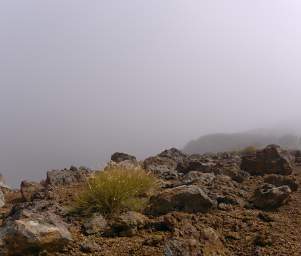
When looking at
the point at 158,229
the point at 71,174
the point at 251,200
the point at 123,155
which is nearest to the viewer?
the point at 158,229

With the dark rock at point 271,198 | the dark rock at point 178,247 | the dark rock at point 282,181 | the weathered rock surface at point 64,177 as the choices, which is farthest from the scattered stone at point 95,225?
the weathered rock surface at point 64,177

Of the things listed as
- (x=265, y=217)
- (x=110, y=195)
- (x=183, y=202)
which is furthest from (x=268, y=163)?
(x=110, y=195)

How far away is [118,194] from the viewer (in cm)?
912

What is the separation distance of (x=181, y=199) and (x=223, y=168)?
3.64m

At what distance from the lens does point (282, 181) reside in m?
10.9

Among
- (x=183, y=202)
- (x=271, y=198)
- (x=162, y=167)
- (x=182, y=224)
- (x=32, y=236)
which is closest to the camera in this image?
(x=32, y=236)

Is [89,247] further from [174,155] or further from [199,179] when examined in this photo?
[174,155]

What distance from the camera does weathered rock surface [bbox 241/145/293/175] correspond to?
41.1ft

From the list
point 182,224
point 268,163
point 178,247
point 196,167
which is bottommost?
point 178,247

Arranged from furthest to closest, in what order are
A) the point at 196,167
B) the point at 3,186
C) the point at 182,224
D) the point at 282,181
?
1. the point at 3,186
2. the point at 196,167
3. the point at 282,181
4. the point at 182,224

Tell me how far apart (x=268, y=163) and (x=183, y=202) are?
4.56 metres

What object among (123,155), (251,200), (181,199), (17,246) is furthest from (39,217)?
(123,155)

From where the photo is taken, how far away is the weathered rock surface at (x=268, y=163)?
1253 cm

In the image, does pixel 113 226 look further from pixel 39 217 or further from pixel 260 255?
pixel 260 255
